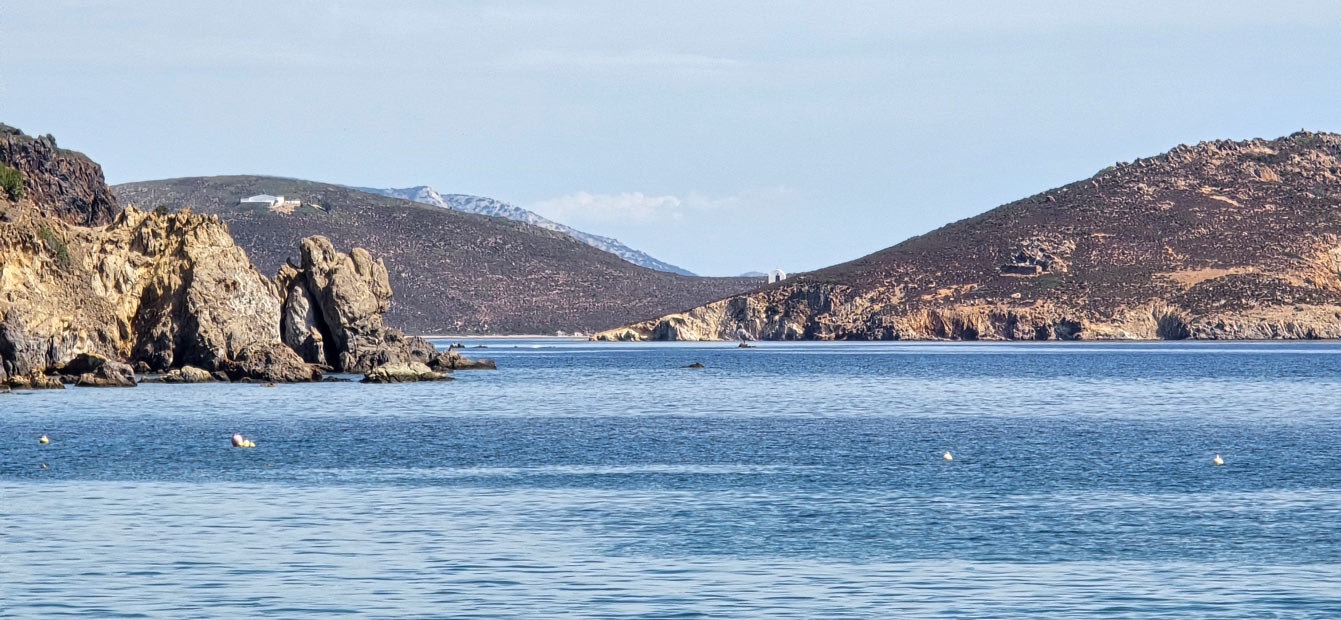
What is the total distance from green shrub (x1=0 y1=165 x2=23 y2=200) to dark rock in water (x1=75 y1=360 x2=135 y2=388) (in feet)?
66.8

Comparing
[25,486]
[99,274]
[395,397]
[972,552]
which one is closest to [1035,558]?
[972,552]

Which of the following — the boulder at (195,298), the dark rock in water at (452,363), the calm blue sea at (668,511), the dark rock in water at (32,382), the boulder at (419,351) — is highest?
the boulder at (195,298)

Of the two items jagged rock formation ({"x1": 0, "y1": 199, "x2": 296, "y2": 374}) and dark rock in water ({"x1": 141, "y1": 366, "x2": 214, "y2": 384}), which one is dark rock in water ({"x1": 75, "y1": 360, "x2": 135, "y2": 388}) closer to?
jagged rock formation ({"x1": 0, "y1": 199, "x2": 296, "y2": 374})

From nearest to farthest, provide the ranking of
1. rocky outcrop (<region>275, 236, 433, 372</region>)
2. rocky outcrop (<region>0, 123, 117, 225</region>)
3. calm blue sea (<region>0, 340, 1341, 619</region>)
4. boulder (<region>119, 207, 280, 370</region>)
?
calm blue sea (<region>0, 340, 1341, 619</region>) < boulder (<region>119, 207, 280, 370</region>) < rocky outcrop (<region>275, 236, 433, 372</region>) < rocky outcrop (<region>0, 123, 117, 225</region>)

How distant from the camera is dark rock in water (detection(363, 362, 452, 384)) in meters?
96.5

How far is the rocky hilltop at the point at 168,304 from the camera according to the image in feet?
276

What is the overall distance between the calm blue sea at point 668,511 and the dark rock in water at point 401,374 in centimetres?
2229

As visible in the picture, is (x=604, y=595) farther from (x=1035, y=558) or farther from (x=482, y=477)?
(x=482, y=477)

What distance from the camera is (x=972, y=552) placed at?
27766 millimetres

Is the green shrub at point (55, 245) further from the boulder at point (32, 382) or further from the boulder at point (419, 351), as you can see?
the boulder at point (419, 351)

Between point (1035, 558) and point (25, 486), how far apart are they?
24970 millimetres

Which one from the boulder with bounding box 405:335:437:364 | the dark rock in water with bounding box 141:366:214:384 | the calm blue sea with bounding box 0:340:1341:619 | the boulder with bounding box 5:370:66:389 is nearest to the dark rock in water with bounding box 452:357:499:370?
the boulder with bounding box 405:335:437:364

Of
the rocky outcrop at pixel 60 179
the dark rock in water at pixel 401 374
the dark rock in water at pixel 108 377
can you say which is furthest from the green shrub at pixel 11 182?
the dark rock in water at pixel 401 374

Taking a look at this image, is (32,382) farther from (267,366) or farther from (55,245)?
(267,366)
